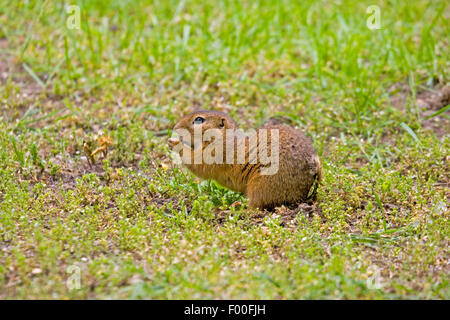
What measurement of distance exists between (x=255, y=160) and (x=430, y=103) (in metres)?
2.52

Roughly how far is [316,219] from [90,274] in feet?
5.17

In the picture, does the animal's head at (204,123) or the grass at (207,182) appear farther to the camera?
the animal's head at (204,123)

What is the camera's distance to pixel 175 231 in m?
3.86

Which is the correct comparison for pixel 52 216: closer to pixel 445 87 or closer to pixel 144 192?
pixel 144 192

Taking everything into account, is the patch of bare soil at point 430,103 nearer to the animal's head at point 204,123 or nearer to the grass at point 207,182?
the grass at point 207,182

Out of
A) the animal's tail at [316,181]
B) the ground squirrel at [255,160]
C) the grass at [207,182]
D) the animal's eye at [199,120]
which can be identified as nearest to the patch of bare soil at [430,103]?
the grass at [207,182]

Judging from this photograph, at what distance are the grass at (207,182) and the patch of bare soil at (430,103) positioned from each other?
0.02m

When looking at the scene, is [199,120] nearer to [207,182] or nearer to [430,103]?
[207,182]

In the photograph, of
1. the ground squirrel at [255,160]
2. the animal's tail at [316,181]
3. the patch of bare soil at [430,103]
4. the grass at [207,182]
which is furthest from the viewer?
the patch of bare soil at [430,103]

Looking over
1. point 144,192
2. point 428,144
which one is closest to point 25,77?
point 144,192

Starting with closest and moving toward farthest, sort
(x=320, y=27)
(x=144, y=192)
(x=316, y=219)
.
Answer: (x=316, y=219) < (x=144, y=192) < (x=320, y=27)

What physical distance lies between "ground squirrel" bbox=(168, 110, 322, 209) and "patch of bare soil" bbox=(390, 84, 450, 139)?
1740 mm

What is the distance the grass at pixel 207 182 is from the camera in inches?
134

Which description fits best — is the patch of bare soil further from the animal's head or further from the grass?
the animal's head
